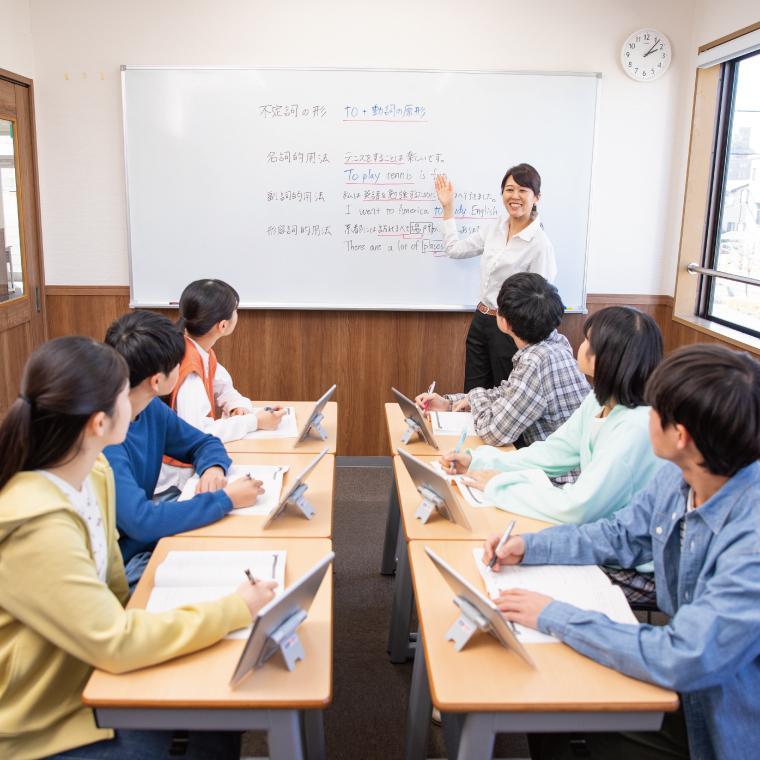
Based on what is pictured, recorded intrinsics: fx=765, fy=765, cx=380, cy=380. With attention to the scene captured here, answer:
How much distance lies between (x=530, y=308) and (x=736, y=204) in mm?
1984

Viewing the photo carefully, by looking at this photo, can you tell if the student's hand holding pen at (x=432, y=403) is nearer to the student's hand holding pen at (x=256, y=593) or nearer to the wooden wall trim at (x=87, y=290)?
the student's hand holding pen at (x=256, y=593)

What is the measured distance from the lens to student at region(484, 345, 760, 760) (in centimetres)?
128

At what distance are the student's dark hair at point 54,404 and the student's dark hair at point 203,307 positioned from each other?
4.19 ft

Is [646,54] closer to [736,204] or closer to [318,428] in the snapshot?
[736,204]

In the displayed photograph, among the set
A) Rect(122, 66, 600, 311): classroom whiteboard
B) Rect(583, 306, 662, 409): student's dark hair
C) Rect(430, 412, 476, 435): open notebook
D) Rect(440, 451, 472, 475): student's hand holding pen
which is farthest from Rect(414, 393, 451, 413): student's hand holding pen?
Rect(122, 66, 600, 311): classroom whiteboard

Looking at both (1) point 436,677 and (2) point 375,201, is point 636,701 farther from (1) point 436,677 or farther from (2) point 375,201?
(2) point 375,201

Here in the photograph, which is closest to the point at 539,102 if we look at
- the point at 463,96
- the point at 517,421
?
the point at 463,96

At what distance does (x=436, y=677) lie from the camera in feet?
4.27

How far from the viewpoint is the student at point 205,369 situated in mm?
2559

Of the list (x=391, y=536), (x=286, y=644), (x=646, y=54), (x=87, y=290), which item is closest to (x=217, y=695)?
(x=286, y=644)

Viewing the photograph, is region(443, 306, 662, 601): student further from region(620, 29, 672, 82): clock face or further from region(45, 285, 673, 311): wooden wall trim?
region(620, 29, 672, 82): clock face

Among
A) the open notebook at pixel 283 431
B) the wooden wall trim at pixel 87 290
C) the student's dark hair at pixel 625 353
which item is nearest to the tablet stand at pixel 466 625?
the student's dark hair at pixel 625 353

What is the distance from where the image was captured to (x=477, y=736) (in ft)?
4.25

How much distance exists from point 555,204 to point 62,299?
2.81 metres
